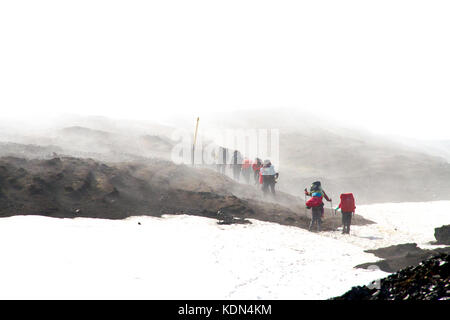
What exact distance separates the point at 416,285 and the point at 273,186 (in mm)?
17441

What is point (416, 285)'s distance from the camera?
20.2 ft

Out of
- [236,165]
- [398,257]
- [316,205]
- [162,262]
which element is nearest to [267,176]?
[236,165]

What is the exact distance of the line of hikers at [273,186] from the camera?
1634 centimetres

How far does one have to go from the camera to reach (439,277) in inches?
242

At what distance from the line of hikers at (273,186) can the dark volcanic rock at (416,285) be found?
9261 mm

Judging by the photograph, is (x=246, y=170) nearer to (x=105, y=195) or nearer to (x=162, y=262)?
(x=105, y=195)

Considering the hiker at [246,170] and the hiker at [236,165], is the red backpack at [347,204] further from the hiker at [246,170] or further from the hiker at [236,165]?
the hiker at [236,165]

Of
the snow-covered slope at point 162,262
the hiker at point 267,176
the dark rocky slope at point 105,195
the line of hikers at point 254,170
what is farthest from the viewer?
the line of hikers at point 254,170

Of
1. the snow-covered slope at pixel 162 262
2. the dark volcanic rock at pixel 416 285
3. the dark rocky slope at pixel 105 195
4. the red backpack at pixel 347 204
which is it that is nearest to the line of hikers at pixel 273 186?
the red backpack at pixel 347 204

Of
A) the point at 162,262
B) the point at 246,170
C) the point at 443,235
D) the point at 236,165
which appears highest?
the point at 236,165

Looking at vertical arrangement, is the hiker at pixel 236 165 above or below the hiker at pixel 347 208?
above

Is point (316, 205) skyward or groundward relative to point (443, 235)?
skyward

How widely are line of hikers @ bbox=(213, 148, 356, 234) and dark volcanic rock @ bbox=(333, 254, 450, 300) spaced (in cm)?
926
